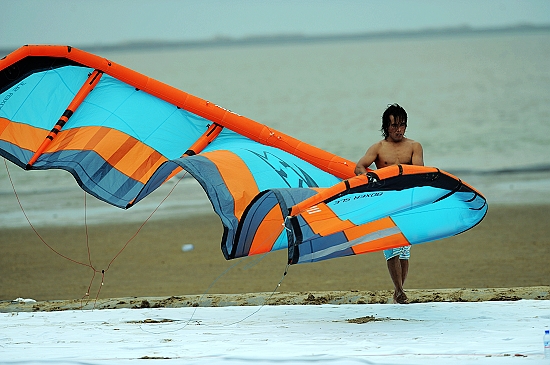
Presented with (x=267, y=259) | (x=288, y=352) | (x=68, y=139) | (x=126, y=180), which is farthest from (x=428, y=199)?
(x=267, y=259)

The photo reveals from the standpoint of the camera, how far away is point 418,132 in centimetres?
2177

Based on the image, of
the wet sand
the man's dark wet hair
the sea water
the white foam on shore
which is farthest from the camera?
the sea water

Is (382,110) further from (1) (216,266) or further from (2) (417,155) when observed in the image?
(2) (417,155)

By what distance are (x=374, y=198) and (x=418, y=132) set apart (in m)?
17.3

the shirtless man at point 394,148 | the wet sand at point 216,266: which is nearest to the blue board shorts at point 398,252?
the shirtless man at point 394,148

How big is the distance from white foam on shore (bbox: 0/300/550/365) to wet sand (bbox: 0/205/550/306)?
853 mm

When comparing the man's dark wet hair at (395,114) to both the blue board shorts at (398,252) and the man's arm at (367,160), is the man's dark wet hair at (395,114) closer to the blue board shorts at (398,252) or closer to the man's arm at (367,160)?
the man's arm at (367,160)

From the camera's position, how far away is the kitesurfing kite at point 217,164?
15.7 feet

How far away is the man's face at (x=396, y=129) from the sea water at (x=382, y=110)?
6.06 meters

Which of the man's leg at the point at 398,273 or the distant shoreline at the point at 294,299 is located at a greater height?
the man's leg at the point at 398,273

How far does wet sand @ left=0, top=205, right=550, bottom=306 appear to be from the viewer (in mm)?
7377

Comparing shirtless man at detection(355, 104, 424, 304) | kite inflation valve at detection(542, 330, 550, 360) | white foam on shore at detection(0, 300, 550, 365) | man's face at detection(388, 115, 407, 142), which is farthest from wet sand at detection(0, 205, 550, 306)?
kite inflation valve at detection(542, 330, 550, 360)

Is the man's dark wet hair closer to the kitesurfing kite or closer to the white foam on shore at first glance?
the kitesurfing kite

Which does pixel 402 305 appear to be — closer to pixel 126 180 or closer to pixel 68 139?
pixel 126 180
